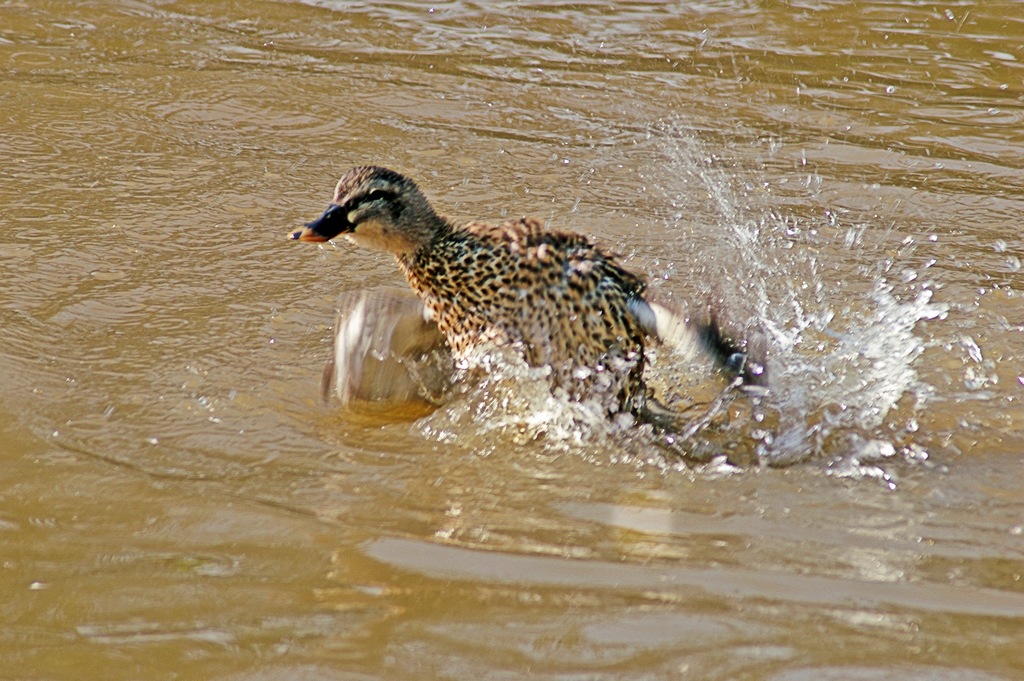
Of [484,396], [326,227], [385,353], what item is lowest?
[484,396]

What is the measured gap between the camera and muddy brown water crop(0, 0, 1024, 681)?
327 centimetres

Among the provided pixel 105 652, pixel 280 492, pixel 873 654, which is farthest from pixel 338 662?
pixel 873 654

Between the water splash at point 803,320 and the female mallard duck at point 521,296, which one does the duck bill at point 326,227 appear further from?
the water splash at point 803,320

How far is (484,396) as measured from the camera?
15.0 ft

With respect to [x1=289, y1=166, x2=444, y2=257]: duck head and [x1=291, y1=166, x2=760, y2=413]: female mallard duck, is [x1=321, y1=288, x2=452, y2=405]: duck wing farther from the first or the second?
[x1=289, y1=166, x2=444, y2=257]: duck head

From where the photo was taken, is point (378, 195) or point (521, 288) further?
point (378, 195)

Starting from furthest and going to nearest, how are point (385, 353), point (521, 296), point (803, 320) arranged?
point (803, 320) < point (385, 353) < point (521, 296)

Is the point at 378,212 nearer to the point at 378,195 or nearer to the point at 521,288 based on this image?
the point at 378,195

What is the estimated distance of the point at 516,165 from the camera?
21.4 feet

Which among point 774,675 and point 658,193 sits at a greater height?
point 658,193

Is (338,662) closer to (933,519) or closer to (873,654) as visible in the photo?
(873,654)

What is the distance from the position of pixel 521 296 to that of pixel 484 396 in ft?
1.25

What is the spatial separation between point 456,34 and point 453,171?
1.91 m

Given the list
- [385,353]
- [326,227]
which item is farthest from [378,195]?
[385,353]
